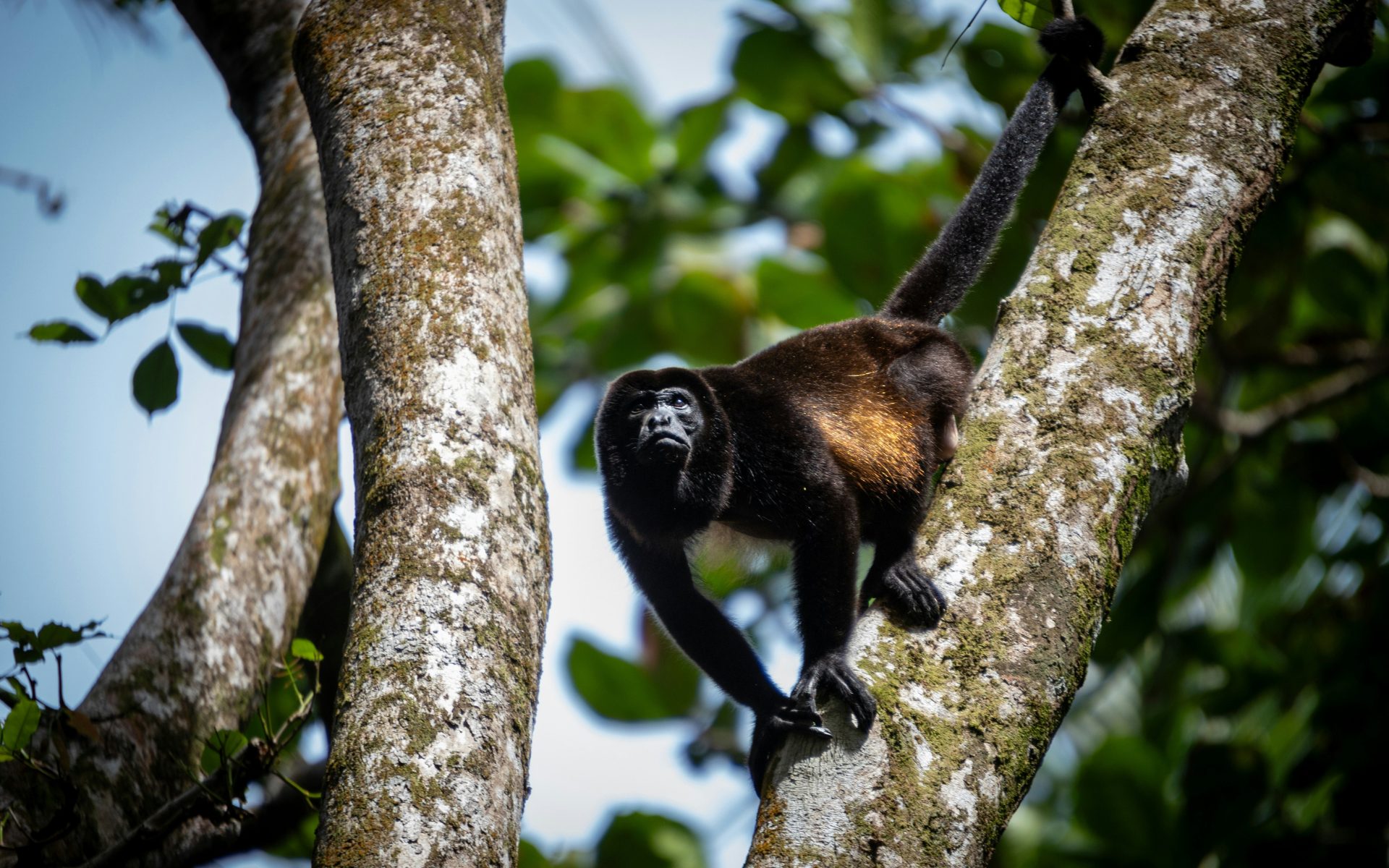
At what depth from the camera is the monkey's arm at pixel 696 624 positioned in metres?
3.03

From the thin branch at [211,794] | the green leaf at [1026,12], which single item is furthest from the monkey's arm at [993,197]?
the thin branch at [211,794]

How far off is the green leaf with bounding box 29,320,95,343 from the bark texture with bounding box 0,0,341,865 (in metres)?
0.42

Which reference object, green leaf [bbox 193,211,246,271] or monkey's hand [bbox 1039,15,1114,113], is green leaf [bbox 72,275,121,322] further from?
monkey's hand [bbox 1039,15,1114,113]

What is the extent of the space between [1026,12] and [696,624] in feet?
6.45

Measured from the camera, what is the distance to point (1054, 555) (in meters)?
1.89

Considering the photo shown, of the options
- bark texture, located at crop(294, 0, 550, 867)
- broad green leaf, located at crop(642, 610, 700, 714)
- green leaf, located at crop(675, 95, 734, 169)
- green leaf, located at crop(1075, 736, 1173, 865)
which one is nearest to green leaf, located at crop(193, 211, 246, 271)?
bark texture, located at crop(294, 0, 550, 867)

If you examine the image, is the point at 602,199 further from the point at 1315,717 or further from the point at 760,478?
the point at 1315,717

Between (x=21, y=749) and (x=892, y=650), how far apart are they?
5.74ft

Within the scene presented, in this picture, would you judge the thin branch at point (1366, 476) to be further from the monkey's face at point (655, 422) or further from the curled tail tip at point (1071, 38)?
the monkey's face at point (655, 422)

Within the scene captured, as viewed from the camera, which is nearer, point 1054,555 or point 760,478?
point 1054,555

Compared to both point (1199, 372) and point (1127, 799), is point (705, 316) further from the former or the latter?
point (1127, 799)

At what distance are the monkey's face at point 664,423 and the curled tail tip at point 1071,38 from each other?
1.52 meters

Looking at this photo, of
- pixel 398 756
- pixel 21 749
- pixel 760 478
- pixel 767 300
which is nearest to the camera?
pixel 398 756

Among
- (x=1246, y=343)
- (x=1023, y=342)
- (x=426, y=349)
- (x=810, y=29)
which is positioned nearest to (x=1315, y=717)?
(x=1246, y=343)
